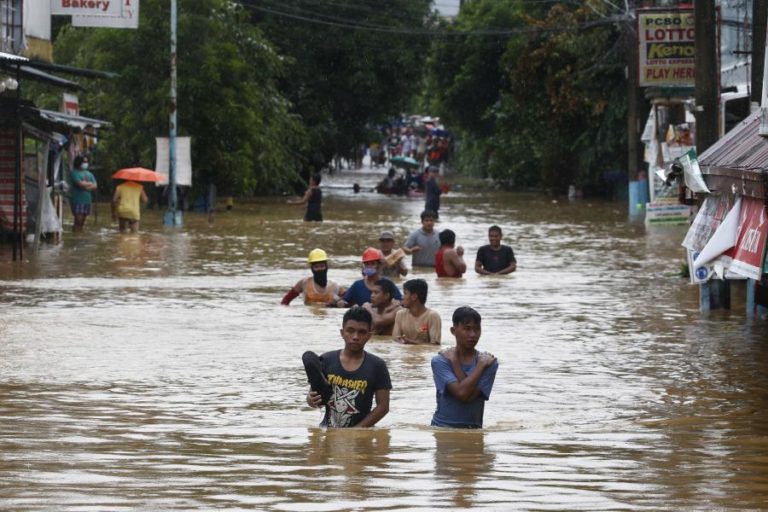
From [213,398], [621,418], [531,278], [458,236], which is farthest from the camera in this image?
[458,236]

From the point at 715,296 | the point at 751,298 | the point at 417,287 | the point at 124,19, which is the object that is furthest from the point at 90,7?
the point at 417,287

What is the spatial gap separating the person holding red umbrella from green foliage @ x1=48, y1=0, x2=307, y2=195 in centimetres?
1019

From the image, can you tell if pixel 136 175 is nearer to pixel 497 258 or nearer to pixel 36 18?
pixel 36 18

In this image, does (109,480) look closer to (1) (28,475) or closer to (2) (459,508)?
(1) (28,475)

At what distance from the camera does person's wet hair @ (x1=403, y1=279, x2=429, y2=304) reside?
14945 mm

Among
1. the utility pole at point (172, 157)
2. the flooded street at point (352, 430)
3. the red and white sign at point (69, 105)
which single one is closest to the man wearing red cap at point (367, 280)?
the flooded street at point (352, 430)

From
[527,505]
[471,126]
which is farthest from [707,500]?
[471,126]

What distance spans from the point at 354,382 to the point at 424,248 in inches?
604

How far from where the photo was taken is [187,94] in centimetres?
4716

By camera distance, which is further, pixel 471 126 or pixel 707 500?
pixel 471 126

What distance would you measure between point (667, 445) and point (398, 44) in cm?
5480

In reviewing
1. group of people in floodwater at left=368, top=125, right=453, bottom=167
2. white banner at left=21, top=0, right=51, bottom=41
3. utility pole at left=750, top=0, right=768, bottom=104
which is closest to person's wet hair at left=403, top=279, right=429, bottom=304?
utility pole at left=750, top=0, right=768, bottom=104

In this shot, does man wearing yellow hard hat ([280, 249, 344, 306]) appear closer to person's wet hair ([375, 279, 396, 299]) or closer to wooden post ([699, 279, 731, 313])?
person's wet hair ([375, 279, 396, 299])

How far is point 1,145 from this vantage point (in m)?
29.6
